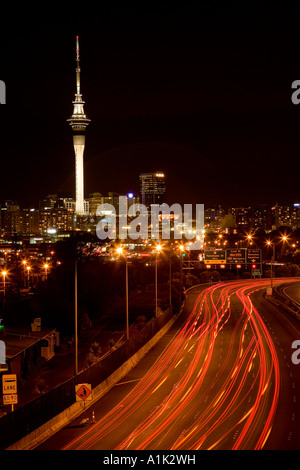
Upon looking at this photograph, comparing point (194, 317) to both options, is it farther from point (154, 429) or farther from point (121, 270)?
point (121, 270)

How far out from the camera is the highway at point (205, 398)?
1975 cm

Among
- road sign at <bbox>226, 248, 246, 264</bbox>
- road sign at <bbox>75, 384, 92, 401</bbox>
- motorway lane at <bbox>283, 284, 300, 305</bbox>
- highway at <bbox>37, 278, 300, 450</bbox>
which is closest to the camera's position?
highway at <bbox>37, 278, 300, 450</bbox>

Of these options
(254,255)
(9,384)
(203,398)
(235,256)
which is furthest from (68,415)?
(254,255)

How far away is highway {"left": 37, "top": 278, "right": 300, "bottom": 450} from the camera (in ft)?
64.8

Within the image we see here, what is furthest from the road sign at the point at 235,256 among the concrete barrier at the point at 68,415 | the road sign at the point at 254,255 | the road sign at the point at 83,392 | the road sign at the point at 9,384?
the road sign at the point at 9,384

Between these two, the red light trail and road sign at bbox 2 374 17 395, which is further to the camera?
road sign at bbox 2 374 17 395

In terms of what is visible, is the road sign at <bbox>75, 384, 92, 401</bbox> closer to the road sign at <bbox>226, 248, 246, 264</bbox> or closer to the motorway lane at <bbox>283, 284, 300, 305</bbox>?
the motorway lane at <bbox>283, 284, 300, 305</bbox>

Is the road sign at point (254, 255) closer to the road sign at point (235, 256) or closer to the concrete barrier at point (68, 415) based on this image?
the road sign at point (235, 256)

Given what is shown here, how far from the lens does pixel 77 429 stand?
854 inches

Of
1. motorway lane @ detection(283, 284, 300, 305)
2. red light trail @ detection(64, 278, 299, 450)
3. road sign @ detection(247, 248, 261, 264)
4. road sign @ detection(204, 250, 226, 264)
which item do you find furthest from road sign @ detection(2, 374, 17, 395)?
road sign @ detection(247, 248, 261, 264)

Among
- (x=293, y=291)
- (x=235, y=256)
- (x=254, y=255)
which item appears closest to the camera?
(x=293, y=291)

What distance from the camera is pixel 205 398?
2536 cm

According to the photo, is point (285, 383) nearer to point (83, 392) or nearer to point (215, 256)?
point (83, 392)
